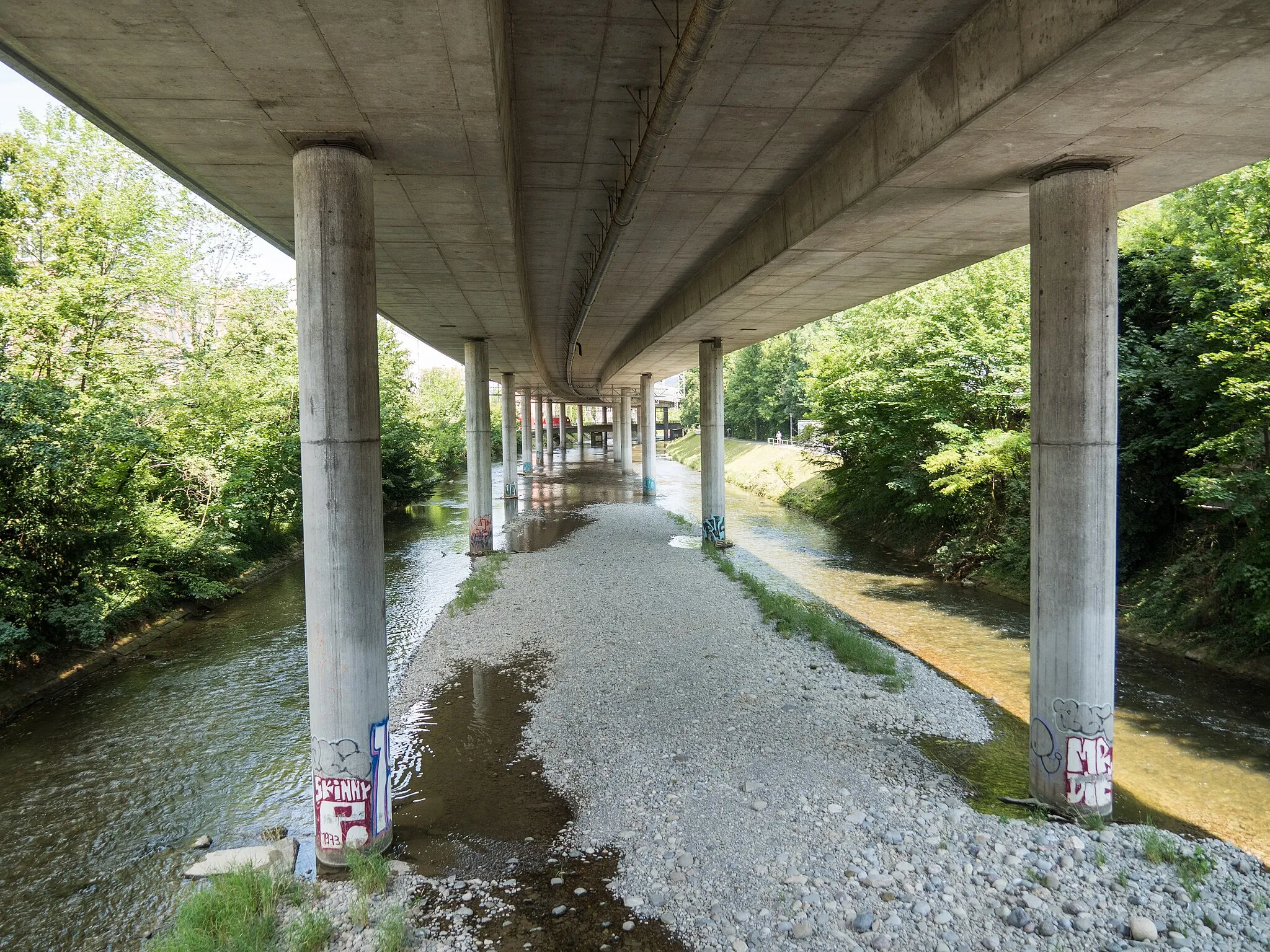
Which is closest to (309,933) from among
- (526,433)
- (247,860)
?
(247,860)

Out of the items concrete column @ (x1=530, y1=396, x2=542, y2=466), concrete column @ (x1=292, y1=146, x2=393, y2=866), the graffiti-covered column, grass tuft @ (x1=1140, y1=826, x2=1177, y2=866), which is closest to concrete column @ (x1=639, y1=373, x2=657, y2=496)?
the graffiti-covered column

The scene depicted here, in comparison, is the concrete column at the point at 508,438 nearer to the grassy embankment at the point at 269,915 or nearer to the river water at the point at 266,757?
the river water at the point at 266,757

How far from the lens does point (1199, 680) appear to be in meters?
13.8

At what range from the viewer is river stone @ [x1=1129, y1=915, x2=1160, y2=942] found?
612cm

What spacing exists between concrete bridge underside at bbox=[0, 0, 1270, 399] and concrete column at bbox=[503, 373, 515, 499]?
33074 millimetres

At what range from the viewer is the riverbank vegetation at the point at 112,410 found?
562 inches

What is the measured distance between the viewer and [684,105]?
9297 mm

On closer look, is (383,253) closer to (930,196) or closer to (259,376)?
(930,196)

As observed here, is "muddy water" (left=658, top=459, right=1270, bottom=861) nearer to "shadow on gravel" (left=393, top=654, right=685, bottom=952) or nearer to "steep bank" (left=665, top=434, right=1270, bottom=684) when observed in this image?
"steep bank" (left=665, top=434, right=1270, bottom=684)

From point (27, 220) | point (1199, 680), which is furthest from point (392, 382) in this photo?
point (1199, 680)

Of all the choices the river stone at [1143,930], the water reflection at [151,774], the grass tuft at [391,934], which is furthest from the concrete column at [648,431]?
the river stone at [1143,930]

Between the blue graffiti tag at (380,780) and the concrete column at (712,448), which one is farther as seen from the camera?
the concrete column at (712,448)

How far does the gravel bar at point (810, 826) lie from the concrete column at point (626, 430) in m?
56.0

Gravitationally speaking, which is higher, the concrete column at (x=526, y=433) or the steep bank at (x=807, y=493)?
the concrete column at (x=526, y=433)
